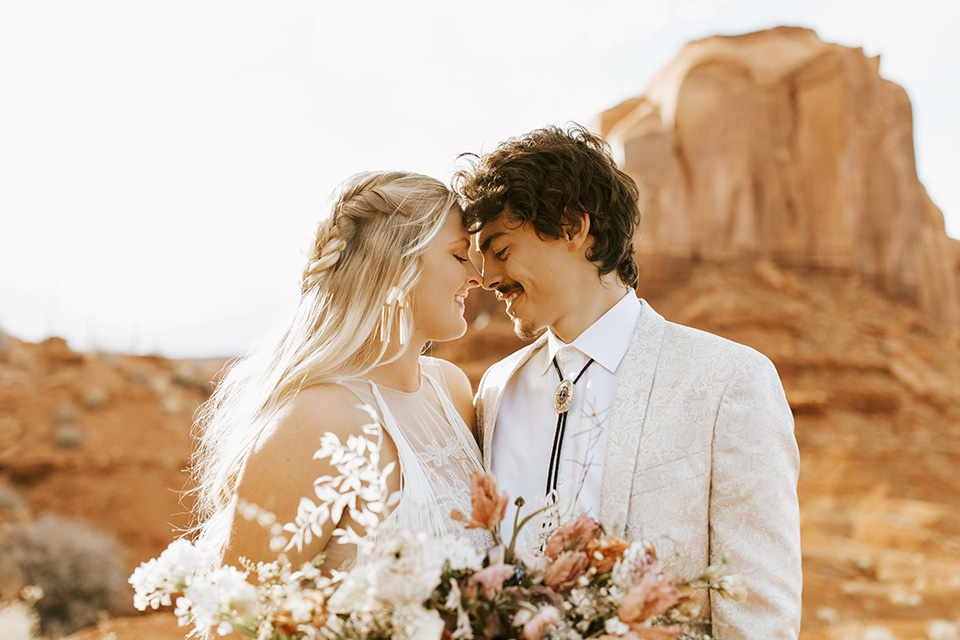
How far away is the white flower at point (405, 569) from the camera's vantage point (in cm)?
139

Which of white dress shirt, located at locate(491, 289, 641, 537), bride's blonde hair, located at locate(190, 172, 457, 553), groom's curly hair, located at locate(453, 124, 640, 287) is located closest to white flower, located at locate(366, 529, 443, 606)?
white dress shirt, located at locate(491, 289, 641, 537)

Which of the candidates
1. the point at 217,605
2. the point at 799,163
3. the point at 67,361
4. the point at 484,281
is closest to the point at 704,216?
the point at 799,163

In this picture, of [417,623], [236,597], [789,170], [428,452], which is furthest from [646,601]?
[789,170]

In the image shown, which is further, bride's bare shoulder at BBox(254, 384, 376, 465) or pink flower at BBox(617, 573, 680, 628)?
bride's bare shoulder at BBox(254, 384, 376, 465)

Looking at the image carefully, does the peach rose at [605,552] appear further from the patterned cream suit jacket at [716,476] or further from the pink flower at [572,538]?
the patterned cream suit jacket at [716,476]

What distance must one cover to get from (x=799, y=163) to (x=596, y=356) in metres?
29.2

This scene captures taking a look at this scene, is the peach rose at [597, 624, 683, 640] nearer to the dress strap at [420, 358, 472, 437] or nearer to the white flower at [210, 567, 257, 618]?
the white flower at [210, 567, 257, 618]

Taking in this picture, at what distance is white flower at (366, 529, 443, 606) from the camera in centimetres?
139

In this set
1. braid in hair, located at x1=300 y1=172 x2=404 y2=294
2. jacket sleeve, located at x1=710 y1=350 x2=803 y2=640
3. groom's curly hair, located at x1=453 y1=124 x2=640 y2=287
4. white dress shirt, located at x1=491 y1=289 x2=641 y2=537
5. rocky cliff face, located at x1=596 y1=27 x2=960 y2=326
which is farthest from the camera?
rocky cliff face, located at x1=596 y1=27 x2=960 y2=326

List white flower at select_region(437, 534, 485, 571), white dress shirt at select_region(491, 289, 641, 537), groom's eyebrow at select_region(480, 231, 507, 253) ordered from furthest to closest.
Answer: groom's eyebrow at select_region(480, 231, 507, 253)
white dress shirt at select_region(491, 289, 641, 537)
white flower at select_region(437, 534, 485, 571)

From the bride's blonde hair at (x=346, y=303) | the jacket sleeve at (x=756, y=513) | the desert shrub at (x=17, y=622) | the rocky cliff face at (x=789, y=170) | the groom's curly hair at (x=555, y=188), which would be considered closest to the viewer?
the jacket sleeve at (x=756, y=513)

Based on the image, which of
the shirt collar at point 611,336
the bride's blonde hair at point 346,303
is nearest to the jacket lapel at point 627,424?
the shirt collar at point 611,336

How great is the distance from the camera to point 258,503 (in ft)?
7.59

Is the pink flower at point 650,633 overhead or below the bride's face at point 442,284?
below
